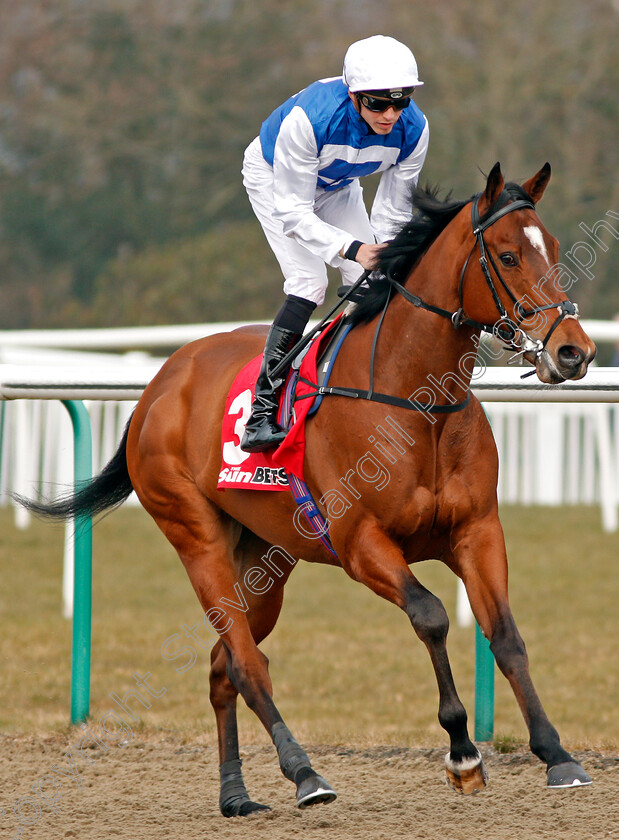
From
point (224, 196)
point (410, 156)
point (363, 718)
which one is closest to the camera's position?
point (410, 156)

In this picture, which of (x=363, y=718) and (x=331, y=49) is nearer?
(x=363, y=718)

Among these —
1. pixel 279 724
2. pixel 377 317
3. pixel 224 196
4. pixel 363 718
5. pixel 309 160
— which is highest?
pixel 224 196

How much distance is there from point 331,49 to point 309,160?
2213cm

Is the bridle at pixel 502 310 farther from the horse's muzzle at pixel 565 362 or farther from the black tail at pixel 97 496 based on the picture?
the black tail at pixel 97 496

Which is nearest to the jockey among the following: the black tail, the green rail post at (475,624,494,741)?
the black tail

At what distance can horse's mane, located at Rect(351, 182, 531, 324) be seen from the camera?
3582mm

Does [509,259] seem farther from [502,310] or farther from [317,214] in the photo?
[317,214]

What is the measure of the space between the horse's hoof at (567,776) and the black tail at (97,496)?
2177 millimetres

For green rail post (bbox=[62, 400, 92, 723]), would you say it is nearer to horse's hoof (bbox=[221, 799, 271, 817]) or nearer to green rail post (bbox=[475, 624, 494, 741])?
horse's hoof (bbox=[221, 799, 271, 817])

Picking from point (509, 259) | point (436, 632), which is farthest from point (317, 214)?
point (436, 632)

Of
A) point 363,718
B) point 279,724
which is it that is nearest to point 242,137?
point 363,718

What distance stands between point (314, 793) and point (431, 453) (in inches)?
40.3

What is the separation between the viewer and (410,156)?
3.99 m

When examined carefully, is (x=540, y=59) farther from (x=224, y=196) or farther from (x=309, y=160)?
(x=309, y=160)
